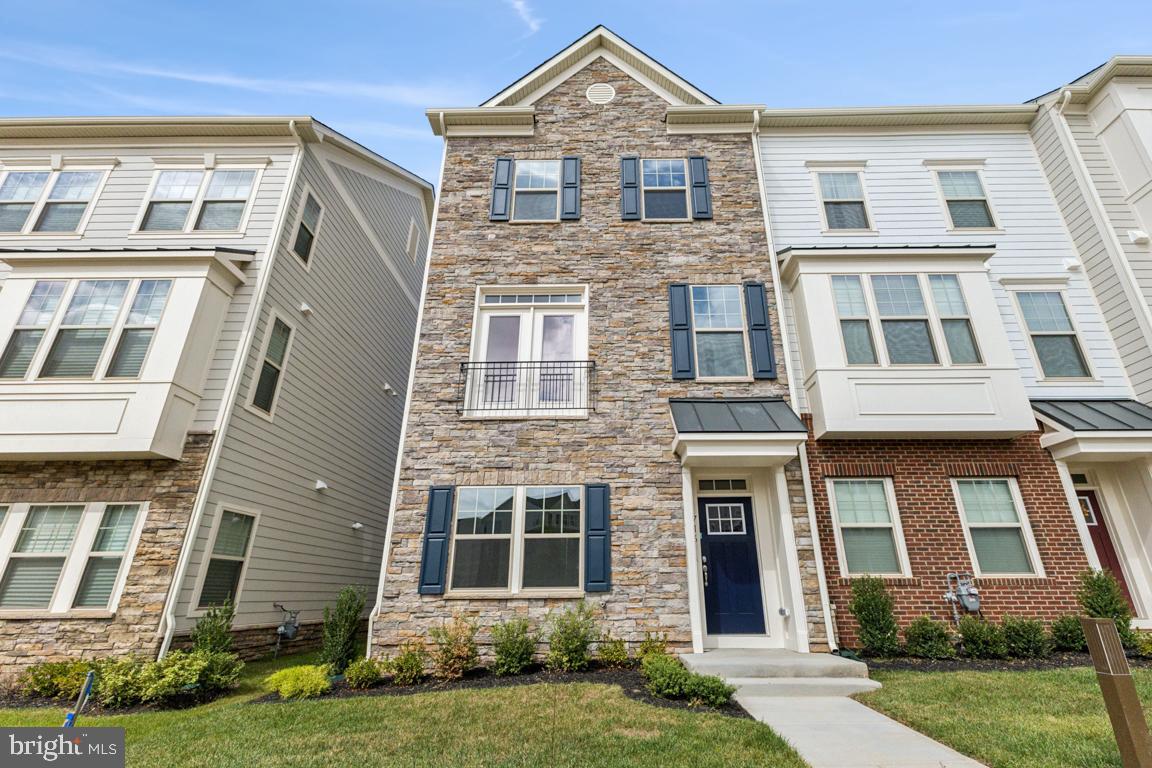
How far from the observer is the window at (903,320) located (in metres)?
8.66

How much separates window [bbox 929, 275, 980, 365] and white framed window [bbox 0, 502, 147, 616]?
12.6 meters

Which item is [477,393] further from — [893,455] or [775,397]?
[893,455]

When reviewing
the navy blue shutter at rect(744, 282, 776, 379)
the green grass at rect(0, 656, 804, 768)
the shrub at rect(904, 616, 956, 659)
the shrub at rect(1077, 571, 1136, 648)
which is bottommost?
the green grass at rect(0, 656, 804, 768)

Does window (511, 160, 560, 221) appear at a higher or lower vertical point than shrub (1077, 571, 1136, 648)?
higher

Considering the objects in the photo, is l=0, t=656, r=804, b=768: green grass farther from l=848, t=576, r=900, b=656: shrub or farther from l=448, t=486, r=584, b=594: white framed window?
l=848, t=576, r=900, b=656: shrub

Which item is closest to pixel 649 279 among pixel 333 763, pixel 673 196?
pixel 673 196

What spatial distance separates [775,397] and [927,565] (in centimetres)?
323

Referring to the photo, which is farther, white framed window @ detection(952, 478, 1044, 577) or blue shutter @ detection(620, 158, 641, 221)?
blue shutter @ detection(620, 158, 641, 221)

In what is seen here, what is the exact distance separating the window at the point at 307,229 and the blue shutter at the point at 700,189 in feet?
25.1

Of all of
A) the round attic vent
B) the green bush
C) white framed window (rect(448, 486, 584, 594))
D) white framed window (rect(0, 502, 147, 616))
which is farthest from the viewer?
the round attic vent

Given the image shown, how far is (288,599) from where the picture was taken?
9523 millimetres

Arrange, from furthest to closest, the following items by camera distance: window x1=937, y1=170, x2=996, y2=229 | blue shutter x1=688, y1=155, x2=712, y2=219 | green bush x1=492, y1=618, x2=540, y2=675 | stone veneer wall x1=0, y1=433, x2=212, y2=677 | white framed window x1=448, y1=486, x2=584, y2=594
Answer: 1. window x1=937, y1=170, x2=996, y2=229
2. blue shutter x1=688, y1=155, x2=712, y2=219
3. white framed window x1=448, y1=486, x2=584, y2=594
4. stone veneer wall x1=0, y1=433, x2=212, y2=677
5. green bush x1=492, y1=618, x2=540, y2=675

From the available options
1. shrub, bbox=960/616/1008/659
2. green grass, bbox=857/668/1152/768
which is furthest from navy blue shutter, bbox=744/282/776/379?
green grass, bbox=857/668/1152/768

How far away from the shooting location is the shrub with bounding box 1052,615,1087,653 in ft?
23.6
